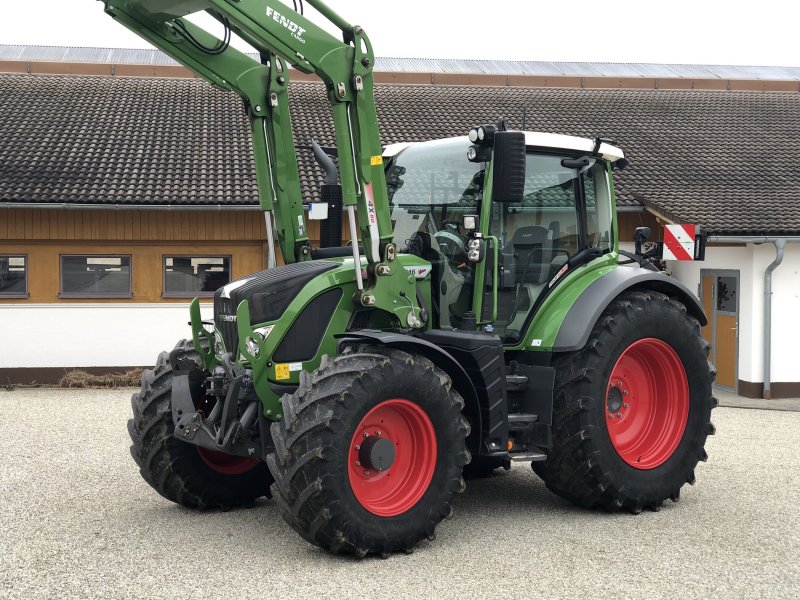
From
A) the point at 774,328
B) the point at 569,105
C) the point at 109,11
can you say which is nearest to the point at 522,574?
the point at 109,11

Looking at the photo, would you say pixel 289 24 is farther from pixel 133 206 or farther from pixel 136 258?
pixel 136 258

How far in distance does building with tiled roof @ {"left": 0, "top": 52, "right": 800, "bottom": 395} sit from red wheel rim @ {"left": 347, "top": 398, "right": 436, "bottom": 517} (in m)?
10.3

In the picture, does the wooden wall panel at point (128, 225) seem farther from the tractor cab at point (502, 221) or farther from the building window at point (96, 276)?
the tractor cab at point (502, 221)

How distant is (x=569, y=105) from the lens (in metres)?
22.0

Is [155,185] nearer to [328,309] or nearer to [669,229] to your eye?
[669,229]

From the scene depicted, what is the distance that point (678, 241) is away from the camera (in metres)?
11.5

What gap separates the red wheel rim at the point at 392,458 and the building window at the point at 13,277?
11.8 meters

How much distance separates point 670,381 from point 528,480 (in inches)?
58.9

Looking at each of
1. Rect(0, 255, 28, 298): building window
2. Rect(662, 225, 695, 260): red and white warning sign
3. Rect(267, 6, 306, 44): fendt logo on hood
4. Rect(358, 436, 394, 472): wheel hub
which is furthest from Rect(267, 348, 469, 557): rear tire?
Rect(0, 255, 28, 298): building window

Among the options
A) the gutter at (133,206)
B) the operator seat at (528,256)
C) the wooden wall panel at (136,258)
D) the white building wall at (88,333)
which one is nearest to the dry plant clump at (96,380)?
the white building wall at (88,333)

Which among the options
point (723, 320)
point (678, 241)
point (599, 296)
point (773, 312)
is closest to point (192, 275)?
point (678, 241)

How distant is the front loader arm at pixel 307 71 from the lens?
5980mm

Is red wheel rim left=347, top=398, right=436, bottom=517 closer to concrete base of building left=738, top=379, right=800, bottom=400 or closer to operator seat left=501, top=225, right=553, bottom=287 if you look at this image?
operator seat left=501, top=225, right=553, bottom=287

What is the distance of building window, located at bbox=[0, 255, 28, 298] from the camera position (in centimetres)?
1611
